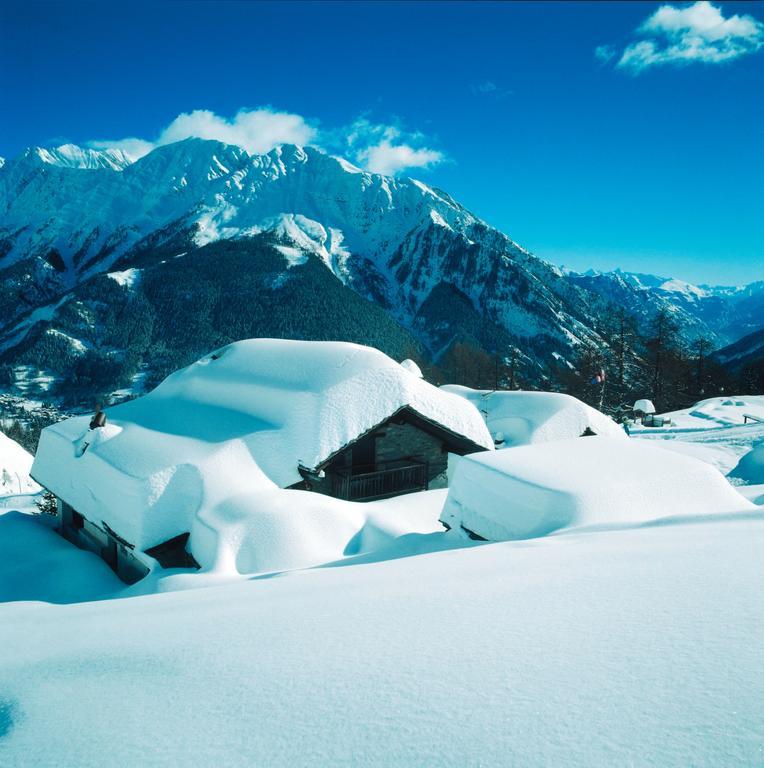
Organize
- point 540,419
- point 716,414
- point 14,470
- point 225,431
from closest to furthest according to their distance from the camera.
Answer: point 225,431 → point 540,419 → point 716,414 → point 14,470

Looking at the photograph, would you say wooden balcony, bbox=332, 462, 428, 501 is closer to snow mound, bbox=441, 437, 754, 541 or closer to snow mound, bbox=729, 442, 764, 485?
snow mound, bbox=441, 437, 754, 541

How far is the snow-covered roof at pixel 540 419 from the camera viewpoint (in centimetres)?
2178

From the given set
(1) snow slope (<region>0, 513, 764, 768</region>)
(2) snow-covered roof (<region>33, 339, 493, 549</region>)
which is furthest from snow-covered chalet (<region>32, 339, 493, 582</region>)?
(1) snow slope (<region>0, 513, 764, 768</region>)

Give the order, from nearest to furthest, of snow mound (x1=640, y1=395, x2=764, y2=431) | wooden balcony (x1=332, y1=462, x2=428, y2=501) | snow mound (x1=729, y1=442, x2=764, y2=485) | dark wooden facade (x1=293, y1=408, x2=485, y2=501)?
wooden balcony (x1=332, y1=462, x2=428, y2=501) < dark wooden facade (x1=293, y1=408, x2=485, y2=501) < snow mound (x1=729, y1=442, x2=764, y2=485) < snow mound (x1=640, y1=395, x2=764, y2=431)

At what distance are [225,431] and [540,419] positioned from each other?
14.2 metres

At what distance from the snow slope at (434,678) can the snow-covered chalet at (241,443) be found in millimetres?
7692

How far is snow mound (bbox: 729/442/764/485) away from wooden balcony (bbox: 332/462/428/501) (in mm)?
10381

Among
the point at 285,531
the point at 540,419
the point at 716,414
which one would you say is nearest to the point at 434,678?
the point at 285,531

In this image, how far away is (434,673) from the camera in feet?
8.44

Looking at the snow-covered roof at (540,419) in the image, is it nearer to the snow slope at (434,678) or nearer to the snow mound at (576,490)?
the snow mound at (576,490)

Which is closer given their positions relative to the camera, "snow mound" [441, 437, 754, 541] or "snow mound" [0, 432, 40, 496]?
"snow mound" [441, 437, 754, 541]

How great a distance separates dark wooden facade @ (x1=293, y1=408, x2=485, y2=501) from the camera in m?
15.7

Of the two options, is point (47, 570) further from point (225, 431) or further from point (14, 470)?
point (14, 470)

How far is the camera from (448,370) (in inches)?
2484
